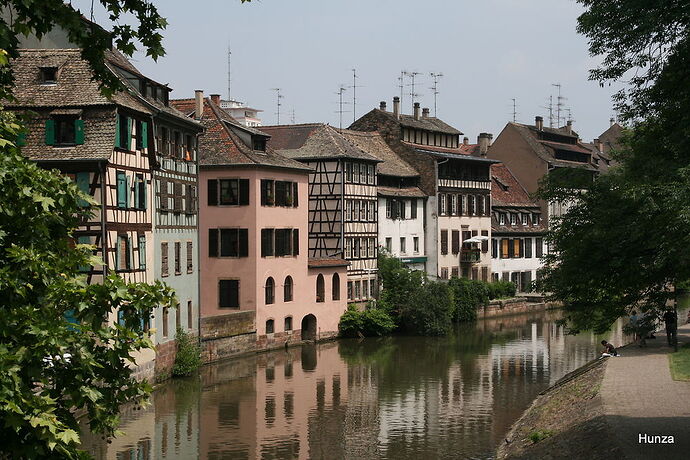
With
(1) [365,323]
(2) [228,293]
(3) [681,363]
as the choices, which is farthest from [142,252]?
(1) [365,323]

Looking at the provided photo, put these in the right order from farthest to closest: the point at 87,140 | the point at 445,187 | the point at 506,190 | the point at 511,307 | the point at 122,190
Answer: the point at 506,190, the point at 511,307, the point at 445,187, the point at 122,190, the point at 87,140

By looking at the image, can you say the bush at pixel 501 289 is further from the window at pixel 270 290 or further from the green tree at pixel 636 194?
the green tree at pixel 636 194

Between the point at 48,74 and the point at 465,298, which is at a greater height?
the point at 48,74

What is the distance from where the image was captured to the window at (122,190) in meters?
35.7

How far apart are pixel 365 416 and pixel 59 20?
23.0 m

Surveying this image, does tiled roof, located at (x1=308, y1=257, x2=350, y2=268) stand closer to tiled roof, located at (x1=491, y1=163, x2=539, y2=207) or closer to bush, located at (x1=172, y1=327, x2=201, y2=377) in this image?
bush, located at (x1=172, y1=327, x2=201, y2=377)

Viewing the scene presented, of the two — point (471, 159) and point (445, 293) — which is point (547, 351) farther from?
point (471, 159)

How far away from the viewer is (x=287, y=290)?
2039 inches

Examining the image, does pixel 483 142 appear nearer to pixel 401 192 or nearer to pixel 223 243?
pixel 401 192

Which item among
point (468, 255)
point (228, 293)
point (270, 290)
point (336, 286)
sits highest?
point (468, 255)

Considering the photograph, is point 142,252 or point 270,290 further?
point 270,290

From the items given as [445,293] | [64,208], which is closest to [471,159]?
[445,293]

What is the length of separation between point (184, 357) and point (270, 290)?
34.5 feet

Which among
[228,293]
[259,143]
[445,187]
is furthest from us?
[445,187]
